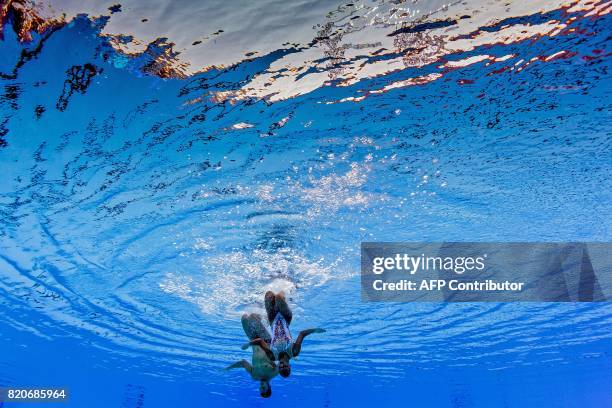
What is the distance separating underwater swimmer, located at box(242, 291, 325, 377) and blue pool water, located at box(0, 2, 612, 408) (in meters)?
2.62

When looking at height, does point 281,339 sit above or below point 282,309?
below

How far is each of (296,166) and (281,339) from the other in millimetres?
3803

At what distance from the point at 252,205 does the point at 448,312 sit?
36.5 ft

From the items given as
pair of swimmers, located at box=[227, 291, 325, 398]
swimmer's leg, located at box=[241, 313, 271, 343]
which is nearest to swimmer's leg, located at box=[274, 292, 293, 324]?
pair of swimmers, located at box=[227, 291, 325, 398]

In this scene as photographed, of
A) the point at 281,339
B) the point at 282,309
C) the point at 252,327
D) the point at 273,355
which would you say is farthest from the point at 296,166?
the point at 273,355

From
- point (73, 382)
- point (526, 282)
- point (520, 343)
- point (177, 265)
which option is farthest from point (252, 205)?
point (73, 382)

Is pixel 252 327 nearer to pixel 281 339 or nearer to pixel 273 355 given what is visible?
pixel 281 339

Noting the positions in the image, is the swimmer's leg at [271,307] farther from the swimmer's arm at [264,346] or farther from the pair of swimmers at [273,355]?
the swimmer's arm at [264,346]

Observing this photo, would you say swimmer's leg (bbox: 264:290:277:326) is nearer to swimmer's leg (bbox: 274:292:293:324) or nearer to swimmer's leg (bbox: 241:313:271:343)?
swimmer's leg (bbox: 274:292:293:324)

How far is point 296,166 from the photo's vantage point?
988cm

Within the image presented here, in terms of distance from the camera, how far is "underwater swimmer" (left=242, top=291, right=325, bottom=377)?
7859 millimetres

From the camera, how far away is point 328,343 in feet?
73.1

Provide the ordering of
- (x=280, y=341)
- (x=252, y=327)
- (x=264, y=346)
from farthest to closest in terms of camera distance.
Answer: (x=252, y=327), (x=280, y=341), (x=264, y=346)

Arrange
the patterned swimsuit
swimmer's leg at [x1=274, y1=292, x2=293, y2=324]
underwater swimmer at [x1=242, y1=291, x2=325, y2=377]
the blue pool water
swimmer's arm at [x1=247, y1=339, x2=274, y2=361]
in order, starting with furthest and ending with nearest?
swimmer's leg at [x1=274, y1=292, x2=293, y2=324]
the patterned swimsuit
swimmer's arm at [x1=247, y1=339, x2=274, y2=361]
underwater swimmer at [x1=242, y1=291, x2=325, y2=377]
the blue pool water
